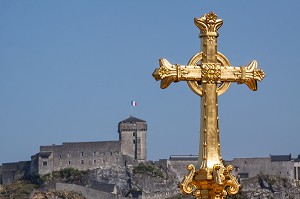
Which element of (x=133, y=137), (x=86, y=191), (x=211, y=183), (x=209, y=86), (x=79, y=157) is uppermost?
(x=133, y=137)

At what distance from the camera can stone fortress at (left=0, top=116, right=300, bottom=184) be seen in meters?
126

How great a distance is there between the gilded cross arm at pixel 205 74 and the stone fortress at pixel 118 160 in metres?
116

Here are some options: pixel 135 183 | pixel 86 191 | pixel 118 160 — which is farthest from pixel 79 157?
pixel 86 191

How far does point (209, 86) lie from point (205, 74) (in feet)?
0.36

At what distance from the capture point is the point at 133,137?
12912cm

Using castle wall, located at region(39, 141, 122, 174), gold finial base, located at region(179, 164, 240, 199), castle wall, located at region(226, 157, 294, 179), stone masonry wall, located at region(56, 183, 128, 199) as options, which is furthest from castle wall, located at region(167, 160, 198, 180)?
gold finial base, located at region(179, 164, 240, 199)

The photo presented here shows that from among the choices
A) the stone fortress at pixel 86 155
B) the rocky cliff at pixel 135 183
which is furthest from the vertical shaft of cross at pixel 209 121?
the stone fortress at pixel 86 155

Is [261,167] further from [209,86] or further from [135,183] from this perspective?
[209,86]

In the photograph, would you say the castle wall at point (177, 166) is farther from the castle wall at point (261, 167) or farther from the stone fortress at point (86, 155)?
the castle wall at point (261, 167)

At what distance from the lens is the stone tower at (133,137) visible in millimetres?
127312

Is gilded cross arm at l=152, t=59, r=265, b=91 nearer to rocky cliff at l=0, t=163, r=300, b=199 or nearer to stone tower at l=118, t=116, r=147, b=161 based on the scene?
rocky cliff at l=0, t=163, r=300, b=199

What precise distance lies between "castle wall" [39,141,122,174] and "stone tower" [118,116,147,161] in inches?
34.4

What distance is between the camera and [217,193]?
7773 millimetres

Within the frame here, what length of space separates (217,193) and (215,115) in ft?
1.83
